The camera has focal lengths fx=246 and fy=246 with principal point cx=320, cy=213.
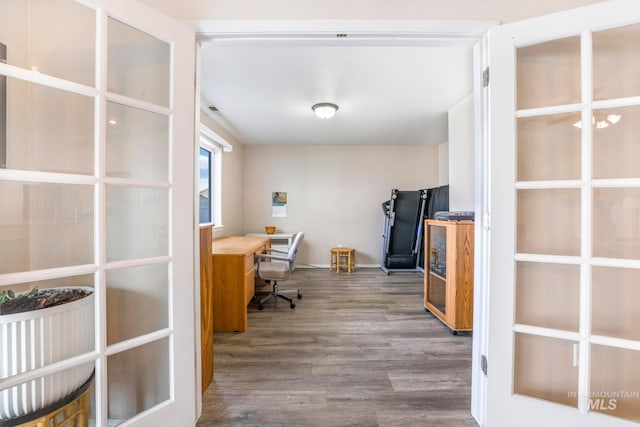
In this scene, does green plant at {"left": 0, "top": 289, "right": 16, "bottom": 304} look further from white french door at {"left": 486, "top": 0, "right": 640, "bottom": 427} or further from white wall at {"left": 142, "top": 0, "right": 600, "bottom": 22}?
white french door at {"left": 486, "top": 0, "right": 640, "bottom": 427}

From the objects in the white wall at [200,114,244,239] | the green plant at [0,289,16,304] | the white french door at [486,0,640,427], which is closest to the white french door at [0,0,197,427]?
the green plant at [0,289,16,304]

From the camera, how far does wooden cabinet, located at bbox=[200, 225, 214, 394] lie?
5.04 feet

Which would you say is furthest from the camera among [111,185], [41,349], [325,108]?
[325,108]

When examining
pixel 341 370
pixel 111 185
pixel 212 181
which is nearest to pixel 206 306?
pixel 111 185

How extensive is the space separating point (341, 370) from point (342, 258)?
10.4 ft

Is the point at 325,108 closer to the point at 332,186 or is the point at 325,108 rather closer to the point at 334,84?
the point at 334,84

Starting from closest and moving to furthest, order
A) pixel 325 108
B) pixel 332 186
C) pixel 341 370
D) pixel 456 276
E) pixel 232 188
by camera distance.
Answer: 1. pixel 341 370
2. pixel 456 276
3. pixel 325 108
4. pixel 232 188
5. pixel 332 186

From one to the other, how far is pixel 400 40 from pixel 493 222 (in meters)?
1.07

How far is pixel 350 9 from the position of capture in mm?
1285

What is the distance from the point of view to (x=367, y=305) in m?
3.04

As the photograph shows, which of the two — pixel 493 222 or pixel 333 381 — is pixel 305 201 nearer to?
pixel 333 381

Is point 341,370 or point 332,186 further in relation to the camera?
point 332,186

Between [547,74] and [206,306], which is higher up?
[547,74]

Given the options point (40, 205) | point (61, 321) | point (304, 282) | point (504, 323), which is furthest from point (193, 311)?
point (304, 282)
